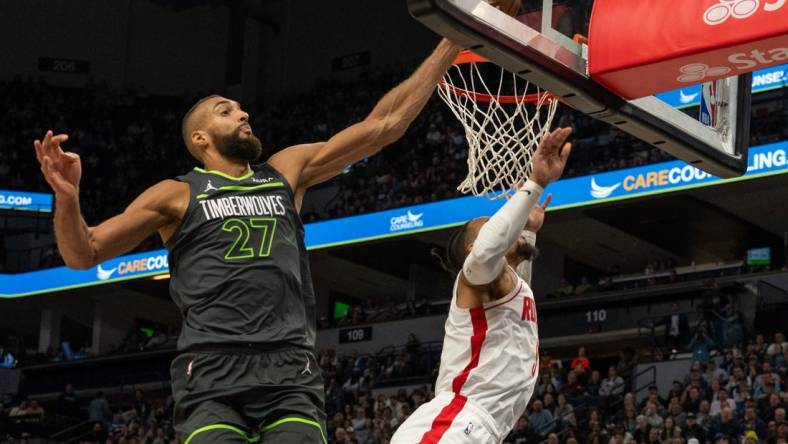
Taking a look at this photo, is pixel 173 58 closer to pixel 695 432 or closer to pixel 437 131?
pixel 437 131

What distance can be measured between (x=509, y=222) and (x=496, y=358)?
591 mm

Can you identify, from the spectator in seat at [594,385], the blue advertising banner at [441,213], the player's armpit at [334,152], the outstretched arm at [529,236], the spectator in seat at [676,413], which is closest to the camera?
the player's armpit at [334,152]

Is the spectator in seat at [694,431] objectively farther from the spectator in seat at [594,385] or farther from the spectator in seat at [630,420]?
the spectator in seat at [594,385]

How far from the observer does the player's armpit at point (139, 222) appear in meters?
4.05

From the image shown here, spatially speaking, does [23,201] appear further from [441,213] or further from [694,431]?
[694,431]

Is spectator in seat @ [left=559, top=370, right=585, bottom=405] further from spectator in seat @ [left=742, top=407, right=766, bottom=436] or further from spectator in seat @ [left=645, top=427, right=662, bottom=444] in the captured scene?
spectator in seat @ [left=742, top=407, right=766, bottom=436]

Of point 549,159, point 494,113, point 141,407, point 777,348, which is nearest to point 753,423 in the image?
point 777,348

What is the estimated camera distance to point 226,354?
3.99 metres

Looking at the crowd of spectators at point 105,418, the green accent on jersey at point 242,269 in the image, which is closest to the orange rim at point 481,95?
the green accent on jersey at point 242,269

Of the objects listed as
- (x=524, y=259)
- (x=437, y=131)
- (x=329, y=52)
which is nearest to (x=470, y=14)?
(x=524, y=259)

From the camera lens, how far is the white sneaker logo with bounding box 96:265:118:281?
93.4 ft

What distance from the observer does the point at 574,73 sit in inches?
223

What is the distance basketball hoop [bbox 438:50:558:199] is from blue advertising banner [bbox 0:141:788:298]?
10431 millimetres

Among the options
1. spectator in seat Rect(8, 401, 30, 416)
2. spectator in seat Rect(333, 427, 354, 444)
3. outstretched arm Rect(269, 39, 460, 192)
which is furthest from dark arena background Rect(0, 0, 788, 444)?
outstretched arm Rect(269, 39, 460, 192)
